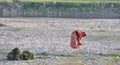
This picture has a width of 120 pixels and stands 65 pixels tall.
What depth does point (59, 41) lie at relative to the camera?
43.8 meters

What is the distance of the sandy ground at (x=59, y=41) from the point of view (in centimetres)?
3394

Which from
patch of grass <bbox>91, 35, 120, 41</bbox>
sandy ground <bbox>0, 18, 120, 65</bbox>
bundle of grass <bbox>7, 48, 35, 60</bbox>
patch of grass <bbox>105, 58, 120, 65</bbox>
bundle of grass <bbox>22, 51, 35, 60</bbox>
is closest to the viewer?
patch of grass <bbox>105, 58, 120, 65</bbox>

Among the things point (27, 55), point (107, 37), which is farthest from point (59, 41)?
point (27, 55)

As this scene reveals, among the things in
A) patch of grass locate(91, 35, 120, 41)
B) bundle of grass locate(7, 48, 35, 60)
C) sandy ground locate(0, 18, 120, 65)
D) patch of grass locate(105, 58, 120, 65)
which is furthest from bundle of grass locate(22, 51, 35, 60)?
patch of grass locate(91, 35, 120, 41)

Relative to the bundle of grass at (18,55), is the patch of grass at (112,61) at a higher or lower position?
lower

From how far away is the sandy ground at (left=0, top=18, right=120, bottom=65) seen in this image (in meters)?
33.9

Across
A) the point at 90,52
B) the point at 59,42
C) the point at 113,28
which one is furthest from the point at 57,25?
the point at 90,52

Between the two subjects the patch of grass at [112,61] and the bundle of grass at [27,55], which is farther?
the bundle of grass at [27,55]

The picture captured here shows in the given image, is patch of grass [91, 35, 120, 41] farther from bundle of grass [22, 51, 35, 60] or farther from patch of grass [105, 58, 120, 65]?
bundle of grass [22, 51, 35, 60]

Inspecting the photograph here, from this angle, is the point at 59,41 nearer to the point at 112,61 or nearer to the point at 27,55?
the point at 27,55

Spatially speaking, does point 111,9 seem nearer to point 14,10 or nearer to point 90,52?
point 14,10

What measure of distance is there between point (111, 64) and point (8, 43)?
1104 cm

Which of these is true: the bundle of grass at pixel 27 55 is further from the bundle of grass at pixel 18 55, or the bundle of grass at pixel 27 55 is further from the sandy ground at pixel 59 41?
the sandy ground at pixel 59 41

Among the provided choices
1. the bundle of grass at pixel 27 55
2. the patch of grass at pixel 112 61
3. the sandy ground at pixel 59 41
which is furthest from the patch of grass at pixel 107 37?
the bundle of grass at pixel 27 55
